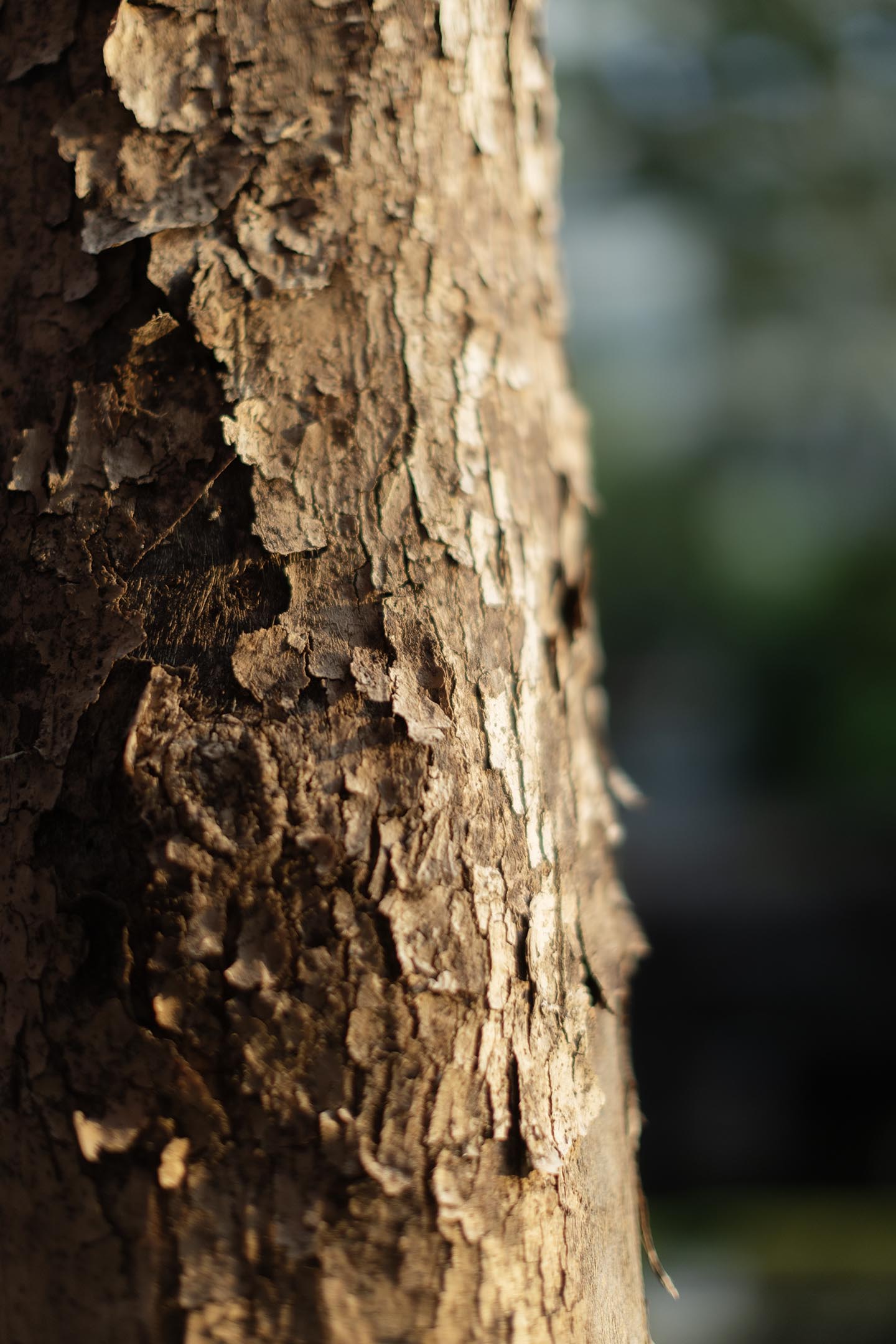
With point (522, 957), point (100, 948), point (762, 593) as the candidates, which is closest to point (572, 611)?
point (522, 957)

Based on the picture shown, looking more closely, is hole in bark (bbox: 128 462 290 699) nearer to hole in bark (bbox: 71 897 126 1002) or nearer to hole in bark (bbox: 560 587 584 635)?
hole in bark (bbox: 71 897 126 1002)

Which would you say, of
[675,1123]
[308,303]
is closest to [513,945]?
Result: [308,303]

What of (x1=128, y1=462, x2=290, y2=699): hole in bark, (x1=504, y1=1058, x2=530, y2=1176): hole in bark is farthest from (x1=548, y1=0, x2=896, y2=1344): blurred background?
(x1=128, y1=462, x2=290, y2=699): hole in bark

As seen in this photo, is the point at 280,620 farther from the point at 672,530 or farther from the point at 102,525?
the point at 672,530

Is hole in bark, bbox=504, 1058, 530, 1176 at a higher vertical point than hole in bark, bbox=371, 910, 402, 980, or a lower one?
lower

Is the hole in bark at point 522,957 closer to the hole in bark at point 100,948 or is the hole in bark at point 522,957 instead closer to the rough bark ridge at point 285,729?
the rough bark ridge at point 285,729
